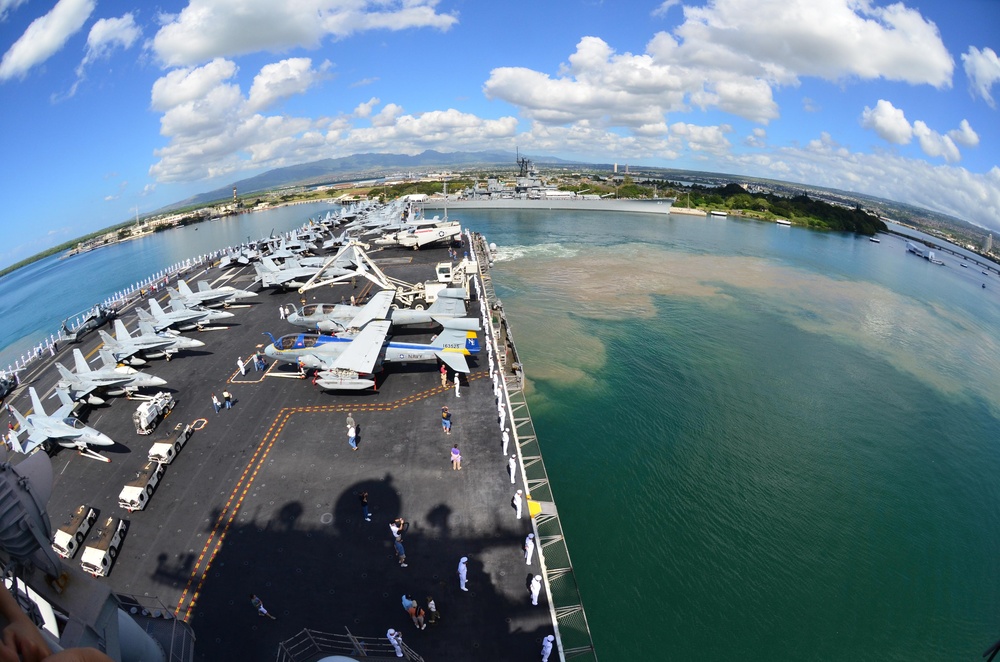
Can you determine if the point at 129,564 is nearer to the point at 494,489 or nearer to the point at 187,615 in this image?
the point at 187,615

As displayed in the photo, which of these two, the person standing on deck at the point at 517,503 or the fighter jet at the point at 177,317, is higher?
the fighter jet at the point at 177,317

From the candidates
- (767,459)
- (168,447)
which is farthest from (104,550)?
(767,459)

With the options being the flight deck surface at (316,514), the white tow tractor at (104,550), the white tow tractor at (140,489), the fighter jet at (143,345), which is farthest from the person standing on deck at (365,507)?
the fighter jet at (143,345)

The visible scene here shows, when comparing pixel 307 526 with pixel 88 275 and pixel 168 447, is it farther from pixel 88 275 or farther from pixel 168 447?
pixel 88 275

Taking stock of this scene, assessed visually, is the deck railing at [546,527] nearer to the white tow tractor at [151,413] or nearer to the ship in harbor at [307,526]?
the ship in harbor at [307,526]

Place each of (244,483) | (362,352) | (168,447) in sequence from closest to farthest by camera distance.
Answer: (244,483)
(168,447)
(362,352)

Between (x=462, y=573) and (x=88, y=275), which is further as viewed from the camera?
(x=88, y=275)

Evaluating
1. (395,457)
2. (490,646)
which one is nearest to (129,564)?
(395,457)
